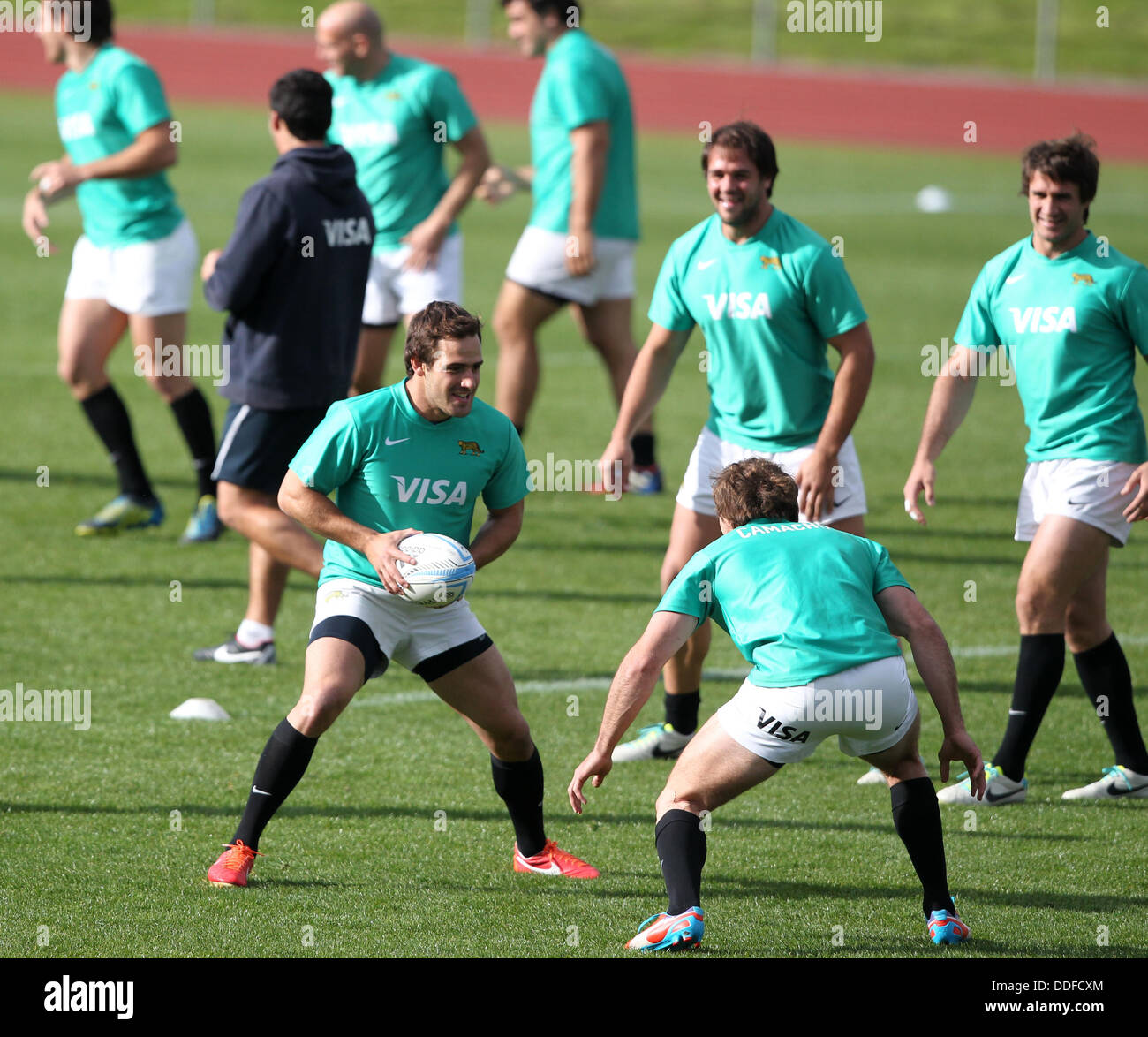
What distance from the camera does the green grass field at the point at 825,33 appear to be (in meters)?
32.8

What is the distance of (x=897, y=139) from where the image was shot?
107 ft

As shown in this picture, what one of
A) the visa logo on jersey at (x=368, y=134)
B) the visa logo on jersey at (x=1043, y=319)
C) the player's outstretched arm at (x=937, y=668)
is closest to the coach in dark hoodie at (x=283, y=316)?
the visa logo on jersey at (x=368, y=134)

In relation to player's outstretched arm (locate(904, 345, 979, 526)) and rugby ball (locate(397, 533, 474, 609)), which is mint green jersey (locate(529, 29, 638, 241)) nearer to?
player's outstretched arm (locate(904, 345, 979, 526))

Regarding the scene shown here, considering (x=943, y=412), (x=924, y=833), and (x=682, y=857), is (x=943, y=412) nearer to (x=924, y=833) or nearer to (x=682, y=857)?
(x=924, y=833)

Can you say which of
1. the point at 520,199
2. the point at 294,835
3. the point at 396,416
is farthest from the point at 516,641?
the point at 520,199

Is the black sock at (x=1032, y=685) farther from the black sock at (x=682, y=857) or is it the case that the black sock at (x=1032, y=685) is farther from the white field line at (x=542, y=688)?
the black sock at (x=682, y=857)

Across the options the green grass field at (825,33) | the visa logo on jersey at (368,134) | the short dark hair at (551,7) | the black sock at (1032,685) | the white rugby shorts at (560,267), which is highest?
the green grass field at (825,33)

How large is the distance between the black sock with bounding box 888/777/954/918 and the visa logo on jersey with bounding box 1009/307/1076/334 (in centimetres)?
191

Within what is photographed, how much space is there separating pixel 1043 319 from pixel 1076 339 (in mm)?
134

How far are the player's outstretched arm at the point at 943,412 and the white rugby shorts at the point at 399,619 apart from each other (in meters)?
1.91

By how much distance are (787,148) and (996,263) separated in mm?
26035

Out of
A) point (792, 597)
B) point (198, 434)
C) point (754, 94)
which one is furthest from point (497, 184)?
point (754, 94)

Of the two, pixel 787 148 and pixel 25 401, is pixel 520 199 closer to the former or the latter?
pixel 787 148

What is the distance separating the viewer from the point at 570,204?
9953 millimetres
